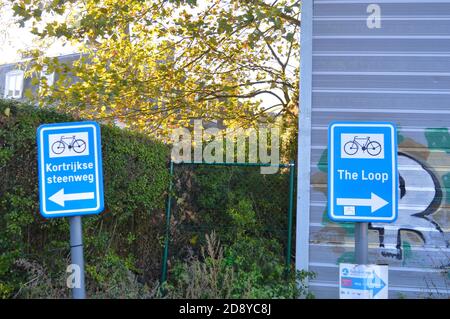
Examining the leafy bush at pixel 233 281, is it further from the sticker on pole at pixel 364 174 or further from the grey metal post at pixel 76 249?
the sticker on pole at pixel 364 174

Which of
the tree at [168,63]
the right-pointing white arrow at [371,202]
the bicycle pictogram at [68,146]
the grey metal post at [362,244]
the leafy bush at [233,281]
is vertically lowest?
the leafy bush at [233,281]

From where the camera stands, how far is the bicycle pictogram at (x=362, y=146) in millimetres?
3705

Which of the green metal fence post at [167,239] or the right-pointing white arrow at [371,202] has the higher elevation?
the right-pointing white arrow at [371,202]

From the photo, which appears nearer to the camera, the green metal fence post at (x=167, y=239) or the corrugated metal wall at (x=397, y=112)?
the corrugated metal wall at (x=397, y=112)

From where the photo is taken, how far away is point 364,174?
3.67 meters

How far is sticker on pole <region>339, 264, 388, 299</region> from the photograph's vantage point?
3.56m

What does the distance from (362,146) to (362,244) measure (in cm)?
64

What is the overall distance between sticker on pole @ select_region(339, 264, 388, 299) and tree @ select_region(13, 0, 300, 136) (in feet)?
18.3

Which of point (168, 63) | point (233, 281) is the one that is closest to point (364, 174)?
point (233, 281)

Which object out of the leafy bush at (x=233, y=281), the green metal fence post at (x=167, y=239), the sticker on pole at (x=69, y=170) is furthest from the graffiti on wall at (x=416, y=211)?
the sticker on pole at (x=69, y=170)

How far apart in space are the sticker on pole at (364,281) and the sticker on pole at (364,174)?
309 mm
